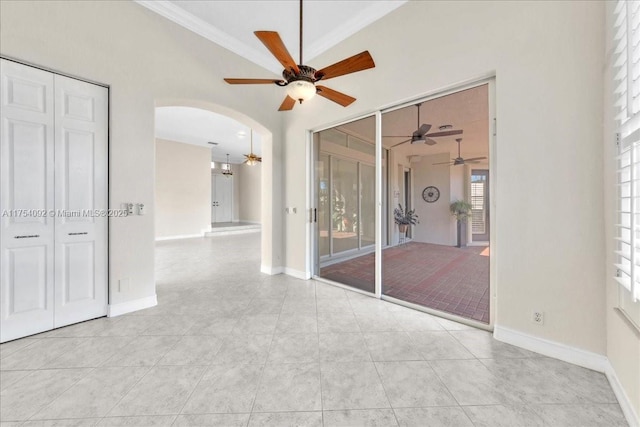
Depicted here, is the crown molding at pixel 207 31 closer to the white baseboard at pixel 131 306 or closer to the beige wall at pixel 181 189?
the white baseboard at pixel 131 306

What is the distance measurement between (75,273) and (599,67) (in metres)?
5.07

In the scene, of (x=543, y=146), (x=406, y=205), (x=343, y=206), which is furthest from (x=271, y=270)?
(x=543, y=146)

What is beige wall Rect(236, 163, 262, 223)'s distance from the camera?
41.1 ft

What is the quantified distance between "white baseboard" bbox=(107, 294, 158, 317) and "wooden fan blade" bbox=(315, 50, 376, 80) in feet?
10.6

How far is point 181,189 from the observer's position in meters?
8.73

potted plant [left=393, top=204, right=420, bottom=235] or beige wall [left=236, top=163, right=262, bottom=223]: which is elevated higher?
beige wall [left=236, top=163, right=262, bottom=223]

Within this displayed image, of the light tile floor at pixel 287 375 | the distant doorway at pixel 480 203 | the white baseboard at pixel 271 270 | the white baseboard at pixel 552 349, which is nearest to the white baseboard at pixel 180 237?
the white baseboard at pixel 271 270

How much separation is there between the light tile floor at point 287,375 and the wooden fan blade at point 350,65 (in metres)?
2.44

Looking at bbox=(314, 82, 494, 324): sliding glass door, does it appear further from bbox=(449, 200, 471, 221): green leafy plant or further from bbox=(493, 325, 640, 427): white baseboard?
bbox=(493, 325, 640, 427): white baseboard

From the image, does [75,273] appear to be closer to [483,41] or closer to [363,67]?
[363,67]

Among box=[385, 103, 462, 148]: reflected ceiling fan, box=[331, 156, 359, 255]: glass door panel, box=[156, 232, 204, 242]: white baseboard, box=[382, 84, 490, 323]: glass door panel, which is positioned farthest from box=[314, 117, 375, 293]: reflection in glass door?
box=[156, 232, 204, 242]: white baseboard

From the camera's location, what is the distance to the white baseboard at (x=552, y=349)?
71.9 inches

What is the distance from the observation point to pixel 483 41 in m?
2.29

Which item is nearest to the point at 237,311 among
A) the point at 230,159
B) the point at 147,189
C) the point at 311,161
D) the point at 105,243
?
the point at 105,243
